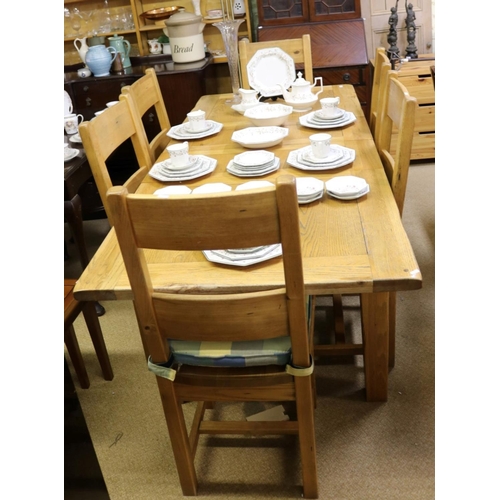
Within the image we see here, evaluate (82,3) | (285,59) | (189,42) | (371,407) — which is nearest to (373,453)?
(371,407)

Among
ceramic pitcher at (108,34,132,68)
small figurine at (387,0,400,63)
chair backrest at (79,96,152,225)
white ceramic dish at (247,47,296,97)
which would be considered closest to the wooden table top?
chair backrest at (79,96,152,225)

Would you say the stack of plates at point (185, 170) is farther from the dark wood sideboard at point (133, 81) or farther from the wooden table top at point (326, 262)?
the dark wood sideboard at point (133, 81)

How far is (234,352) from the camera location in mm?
1303

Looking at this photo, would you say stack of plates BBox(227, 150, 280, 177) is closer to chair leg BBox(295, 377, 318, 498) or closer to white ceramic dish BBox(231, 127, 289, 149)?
white ceramic dish BBox(231, 127, 289, 149)

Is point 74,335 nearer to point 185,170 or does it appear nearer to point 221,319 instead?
point 185,170

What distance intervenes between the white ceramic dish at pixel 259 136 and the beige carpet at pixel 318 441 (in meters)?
0.78

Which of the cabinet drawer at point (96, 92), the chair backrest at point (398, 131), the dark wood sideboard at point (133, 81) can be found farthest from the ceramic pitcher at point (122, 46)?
the chair backrest at point (398, 131)

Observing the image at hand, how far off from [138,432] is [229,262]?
86cm

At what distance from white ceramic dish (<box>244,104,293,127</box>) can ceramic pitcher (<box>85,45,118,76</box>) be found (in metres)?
1.75

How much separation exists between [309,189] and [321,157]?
226mm

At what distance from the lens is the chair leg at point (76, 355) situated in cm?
184

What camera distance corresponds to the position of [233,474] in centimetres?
159

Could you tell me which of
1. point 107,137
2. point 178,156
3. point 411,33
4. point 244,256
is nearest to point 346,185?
point 244,256

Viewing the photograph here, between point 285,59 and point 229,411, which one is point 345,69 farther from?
point 229,411
